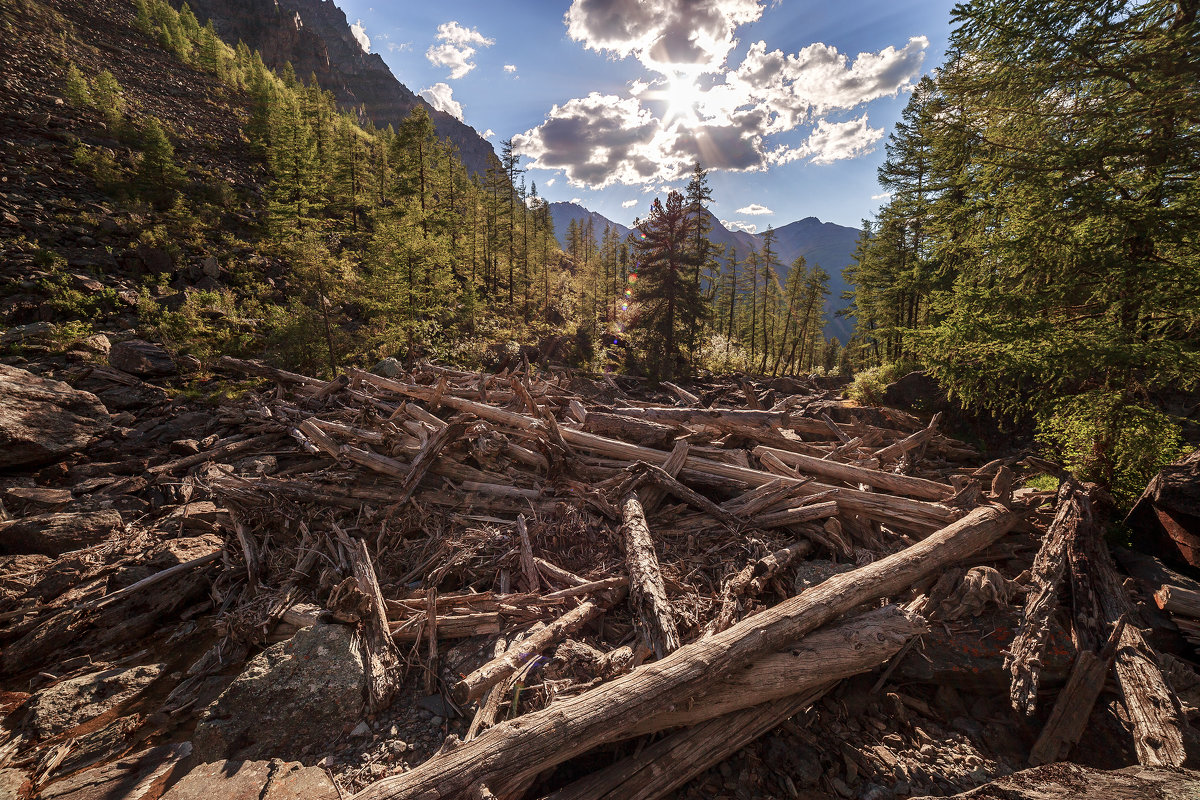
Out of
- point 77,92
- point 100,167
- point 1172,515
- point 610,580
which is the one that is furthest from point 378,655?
point 77,92

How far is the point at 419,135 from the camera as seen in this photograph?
34312 millimetres

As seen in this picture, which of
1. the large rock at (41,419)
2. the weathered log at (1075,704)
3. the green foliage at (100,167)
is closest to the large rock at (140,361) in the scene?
the large rock at (41,419)

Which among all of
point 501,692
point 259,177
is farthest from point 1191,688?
point 259,177

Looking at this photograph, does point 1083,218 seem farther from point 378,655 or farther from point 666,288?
point 666,288

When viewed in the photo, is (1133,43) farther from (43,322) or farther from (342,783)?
(43,322)

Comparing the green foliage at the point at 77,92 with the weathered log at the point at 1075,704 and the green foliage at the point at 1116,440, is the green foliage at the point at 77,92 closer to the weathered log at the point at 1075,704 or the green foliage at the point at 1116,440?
the weathered log at the point at 1075,704

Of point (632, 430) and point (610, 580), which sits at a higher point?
point (632, 430)

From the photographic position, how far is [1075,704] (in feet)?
12.3

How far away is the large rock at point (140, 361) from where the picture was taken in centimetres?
1319

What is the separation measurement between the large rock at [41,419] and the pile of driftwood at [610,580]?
6.54ft

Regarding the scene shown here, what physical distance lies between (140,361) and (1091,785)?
20929mm

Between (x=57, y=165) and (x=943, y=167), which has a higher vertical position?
(x=57, y=165)

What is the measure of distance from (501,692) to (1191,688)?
20.3 ft

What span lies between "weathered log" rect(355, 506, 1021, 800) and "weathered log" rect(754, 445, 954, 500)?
8.40 feet
